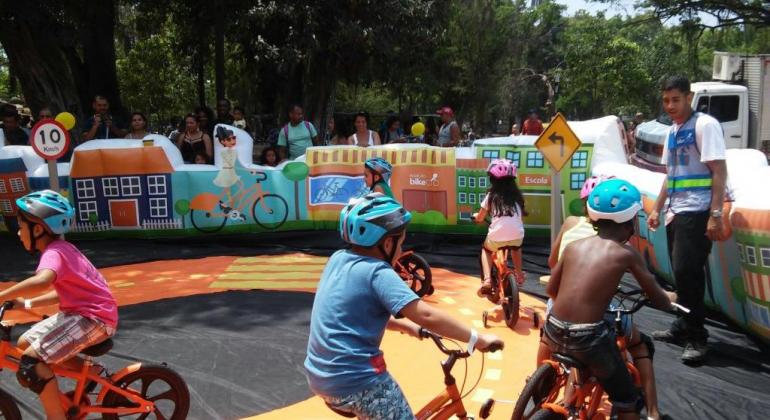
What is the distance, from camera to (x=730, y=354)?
532 cm

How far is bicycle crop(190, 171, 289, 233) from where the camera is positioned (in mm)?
9789

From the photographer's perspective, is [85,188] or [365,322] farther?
[85,188]

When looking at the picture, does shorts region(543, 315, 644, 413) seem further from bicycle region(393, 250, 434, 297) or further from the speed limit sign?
the speed limit sign

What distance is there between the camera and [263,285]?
24.7 ft

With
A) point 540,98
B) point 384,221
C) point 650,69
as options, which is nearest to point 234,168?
point 384,221

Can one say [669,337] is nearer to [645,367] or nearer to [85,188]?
[645,367]

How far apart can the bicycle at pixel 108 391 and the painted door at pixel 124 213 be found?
19.6 feet

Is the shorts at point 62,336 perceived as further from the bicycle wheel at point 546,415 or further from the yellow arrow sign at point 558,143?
the yellow arrow sign at point 558,143

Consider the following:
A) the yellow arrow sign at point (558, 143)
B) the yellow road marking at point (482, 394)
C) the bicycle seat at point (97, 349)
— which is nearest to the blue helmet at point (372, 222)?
the bicycle seat at point (97, 349)

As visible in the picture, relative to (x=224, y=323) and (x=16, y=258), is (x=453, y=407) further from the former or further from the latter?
(x=16, y=258)

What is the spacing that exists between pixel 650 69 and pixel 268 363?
38314 millimetres

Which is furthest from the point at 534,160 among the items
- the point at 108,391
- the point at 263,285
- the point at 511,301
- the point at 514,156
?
the point at 108,391

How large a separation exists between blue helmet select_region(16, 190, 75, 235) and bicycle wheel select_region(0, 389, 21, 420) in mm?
915

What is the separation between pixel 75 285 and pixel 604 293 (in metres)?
2.80
